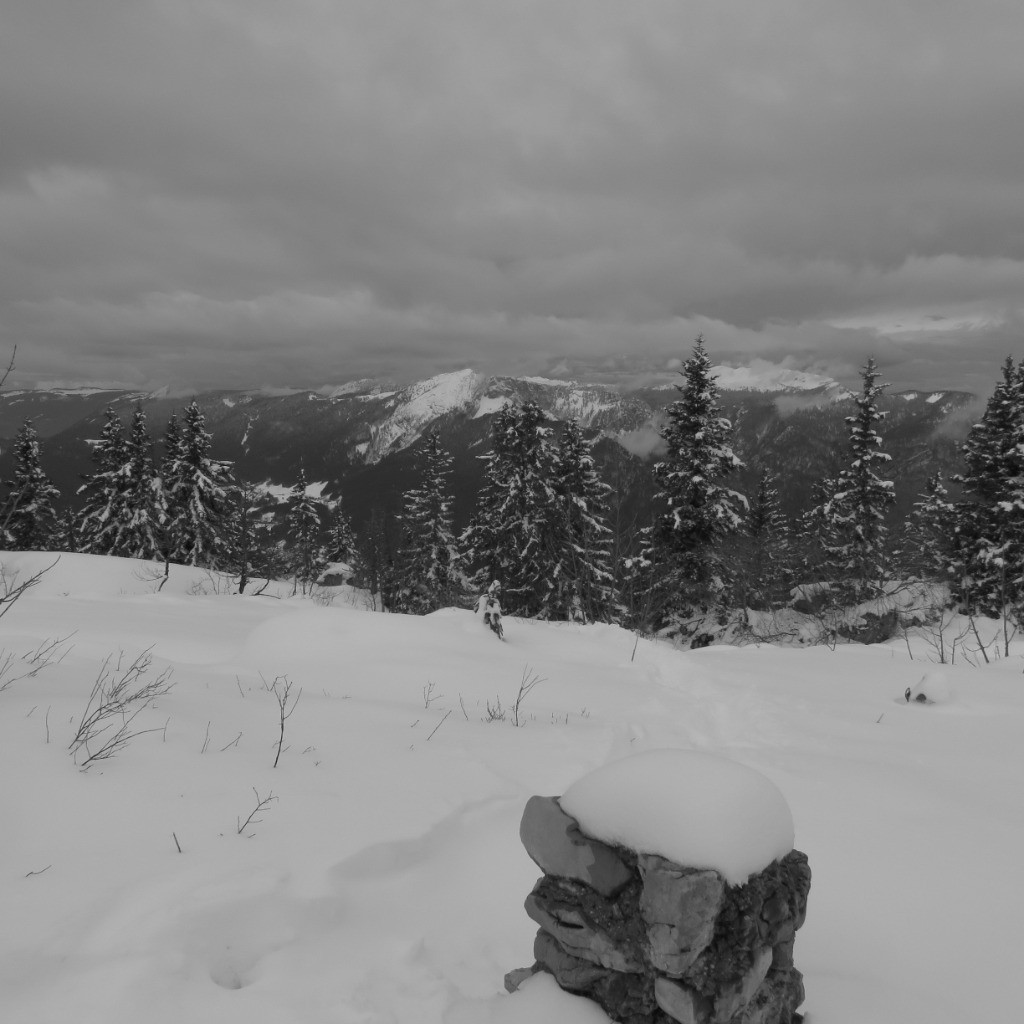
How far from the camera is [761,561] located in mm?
25250

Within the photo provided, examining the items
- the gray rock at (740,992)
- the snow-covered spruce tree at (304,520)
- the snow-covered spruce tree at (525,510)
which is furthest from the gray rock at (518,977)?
the snow-covered spruce tree at (304,520)

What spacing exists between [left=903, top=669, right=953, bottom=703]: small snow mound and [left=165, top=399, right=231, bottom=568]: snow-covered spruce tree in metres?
30.4

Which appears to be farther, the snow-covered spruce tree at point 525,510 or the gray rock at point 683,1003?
the snow-covered spruce tree at point 525,510

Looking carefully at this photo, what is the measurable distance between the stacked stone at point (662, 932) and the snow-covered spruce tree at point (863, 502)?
2531cm

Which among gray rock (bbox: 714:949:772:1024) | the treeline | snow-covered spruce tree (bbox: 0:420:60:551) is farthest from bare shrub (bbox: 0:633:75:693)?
snow-covered spruce tree (bbox: 0:420:60:551)

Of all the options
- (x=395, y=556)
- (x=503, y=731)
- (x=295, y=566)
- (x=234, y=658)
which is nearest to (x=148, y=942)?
(x=503, y=731)

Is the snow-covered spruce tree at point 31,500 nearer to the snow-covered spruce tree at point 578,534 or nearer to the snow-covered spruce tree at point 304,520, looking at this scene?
the snow-covered spruce tree at point 304,520

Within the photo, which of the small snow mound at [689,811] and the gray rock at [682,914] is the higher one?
the small snow mound at [689,811]

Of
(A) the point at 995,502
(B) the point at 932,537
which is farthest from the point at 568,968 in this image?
(B) the point at 932,537

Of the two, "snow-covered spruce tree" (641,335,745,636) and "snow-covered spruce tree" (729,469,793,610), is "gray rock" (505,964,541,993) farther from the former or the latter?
"snow-covered spruce tree" (729,469,793,610)

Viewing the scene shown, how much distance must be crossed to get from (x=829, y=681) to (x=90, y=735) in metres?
9.30

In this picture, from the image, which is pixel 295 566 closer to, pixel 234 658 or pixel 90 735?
pixel 234 658

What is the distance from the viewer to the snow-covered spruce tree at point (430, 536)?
31547mm

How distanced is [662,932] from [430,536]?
30.6 meters
